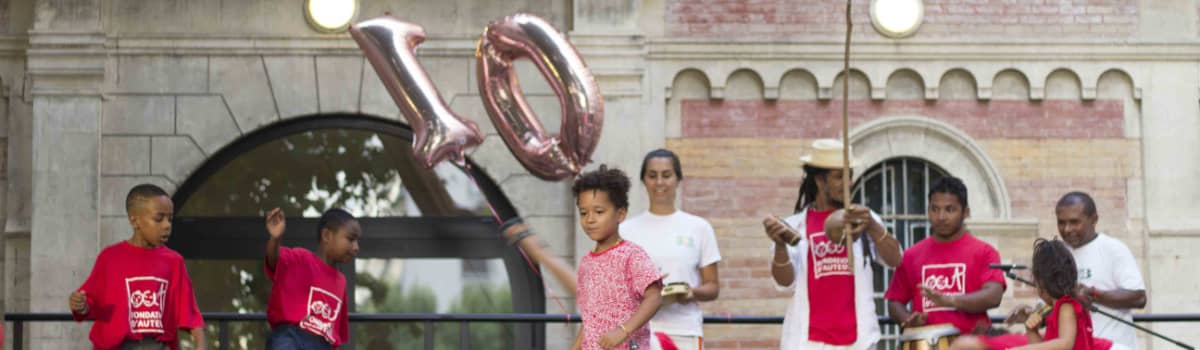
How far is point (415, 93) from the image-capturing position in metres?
11.5

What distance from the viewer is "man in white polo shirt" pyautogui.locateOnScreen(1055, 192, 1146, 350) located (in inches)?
384

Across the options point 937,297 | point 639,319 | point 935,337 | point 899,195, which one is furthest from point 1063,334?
point 899,195

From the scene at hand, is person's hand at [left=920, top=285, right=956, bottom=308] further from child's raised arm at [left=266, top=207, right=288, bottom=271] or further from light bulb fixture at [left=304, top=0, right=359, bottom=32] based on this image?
light bulb fixture at [left=304, top=0, right=359, bottom=32]

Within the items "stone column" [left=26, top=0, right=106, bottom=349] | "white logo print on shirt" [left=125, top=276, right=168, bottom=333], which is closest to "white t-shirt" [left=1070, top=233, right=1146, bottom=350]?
"white logo print on shirt" [left=125, top=276, right=168, bottom=333]

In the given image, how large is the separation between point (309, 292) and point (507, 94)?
2.30 m

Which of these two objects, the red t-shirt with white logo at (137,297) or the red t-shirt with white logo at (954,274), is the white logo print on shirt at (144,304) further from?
the red t-shirt with white logo at (954,274)

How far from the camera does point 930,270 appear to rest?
9234mm

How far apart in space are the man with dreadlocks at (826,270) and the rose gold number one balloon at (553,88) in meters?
2.00

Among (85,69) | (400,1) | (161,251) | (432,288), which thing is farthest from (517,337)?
(161,251)

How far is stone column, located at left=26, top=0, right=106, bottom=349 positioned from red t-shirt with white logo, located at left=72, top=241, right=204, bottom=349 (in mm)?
4025

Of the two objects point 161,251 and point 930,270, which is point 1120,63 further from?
point 161,251

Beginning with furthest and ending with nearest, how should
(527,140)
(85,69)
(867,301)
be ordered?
(85,69) → (527,140) → (867,301)

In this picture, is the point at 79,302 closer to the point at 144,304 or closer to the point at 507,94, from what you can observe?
the point at 144,304

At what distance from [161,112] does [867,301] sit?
20.5 feet
